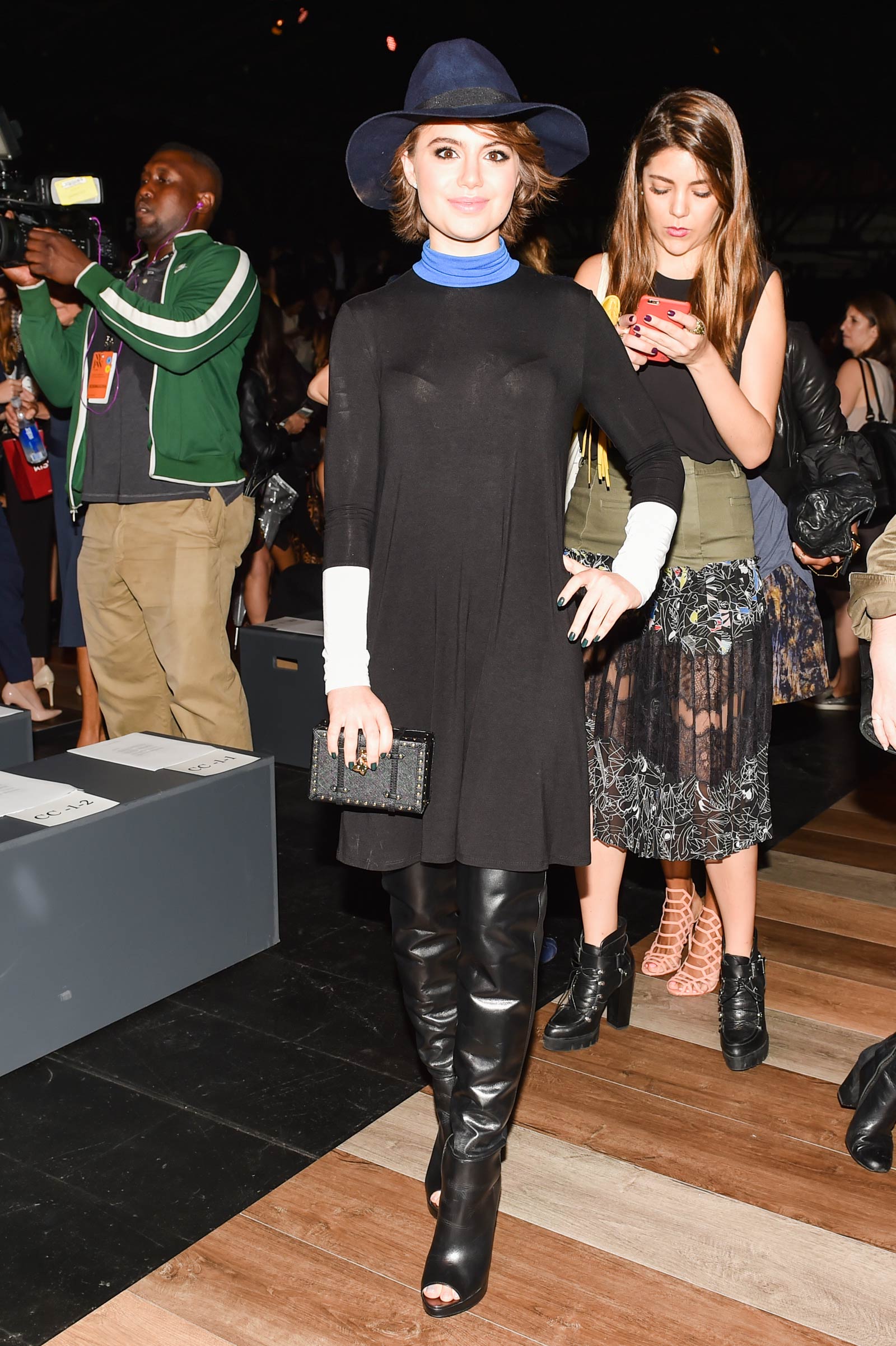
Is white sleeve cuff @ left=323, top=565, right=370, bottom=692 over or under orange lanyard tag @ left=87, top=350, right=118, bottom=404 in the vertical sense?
under

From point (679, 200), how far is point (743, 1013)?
4.89 feet

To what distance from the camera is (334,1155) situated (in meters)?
2.05

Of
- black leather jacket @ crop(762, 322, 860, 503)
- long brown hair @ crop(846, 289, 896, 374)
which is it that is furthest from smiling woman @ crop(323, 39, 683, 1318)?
long brown hair @ crop(846, 289, 896, 374)

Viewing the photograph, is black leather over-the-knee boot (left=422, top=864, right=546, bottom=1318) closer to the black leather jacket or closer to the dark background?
the black leather jacket

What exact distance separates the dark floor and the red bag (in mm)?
2320

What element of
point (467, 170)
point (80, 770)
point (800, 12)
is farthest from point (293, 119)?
point (467, 170)

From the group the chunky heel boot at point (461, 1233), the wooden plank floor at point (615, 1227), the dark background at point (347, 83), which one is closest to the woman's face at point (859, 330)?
the wooden plank floor at point (615, 1227)

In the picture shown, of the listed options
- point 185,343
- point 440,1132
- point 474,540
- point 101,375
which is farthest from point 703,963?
point 101,375

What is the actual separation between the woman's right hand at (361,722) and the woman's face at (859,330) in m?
4.27

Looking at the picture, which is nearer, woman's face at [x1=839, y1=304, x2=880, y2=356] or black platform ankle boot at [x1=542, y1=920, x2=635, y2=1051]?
black platform ankle boot at [x1=542, y1=920, x2=635, y2=1051]

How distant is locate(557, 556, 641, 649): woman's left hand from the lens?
60.7 inches

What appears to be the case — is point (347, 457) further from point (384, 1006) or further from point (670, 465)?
point (384, 1006)

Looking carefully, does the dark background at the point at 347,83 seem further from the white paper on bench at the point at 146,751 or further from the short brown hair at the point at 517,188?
the short brown hair at the point at 517,188

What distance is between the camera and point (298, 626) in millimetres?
4379
